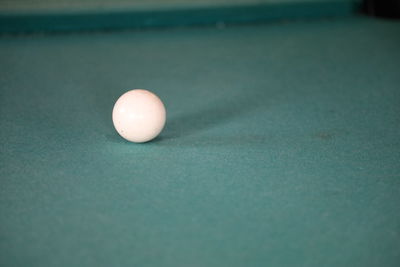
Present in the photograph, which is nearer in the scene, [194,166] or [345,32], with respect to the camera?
[194,166]

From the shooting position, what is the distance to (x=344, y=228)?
2.15m

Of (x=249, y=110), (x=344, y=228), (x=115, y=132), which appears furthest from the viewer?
(x=249, y=110)

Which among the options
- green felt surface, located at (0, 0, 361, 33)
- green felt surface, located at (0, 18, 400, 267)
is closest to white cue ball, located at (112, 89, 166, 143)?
green felt surface, located at (0, 18, 400, 267)

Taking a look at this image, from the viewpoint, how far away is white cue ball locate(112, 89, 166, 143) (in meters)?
2.84

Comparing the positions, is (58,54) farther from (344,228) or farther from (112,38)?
(344,228)

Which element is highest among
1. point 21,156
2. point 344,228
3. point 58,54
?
point 58,54

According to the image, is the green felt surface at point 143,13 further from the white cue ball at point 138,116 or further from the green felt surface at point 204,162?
the white cue ball at point 138,116

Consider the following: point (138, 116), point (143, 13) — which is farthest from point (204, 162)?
point (143, 13)

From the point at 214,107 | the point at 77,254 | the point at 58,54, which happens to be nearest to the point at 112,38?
the point at 58,54

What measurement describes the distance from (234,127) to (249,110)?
1.22 feet

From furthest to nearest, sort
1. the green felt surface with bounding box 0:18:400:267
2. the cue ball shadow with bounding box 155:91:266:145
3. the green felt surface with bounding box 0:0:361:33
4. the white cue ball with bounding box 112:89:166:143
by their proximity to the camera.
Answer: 1. the green felt surface with bounding box 0:0:361:33
2. the cue ball shadow with bounding box 155:91:266:145
3. the white cue ball with bounding box 112:89:166:143
4. the green felt surface with bounding box 0:18:400:267

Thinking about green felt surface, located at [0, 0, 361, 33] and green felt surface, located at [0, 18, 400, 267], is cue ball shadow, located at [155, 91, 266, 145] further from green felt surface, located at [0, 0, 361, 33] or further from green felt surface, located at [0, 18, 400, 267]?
green felt surface, located at [0, 0, 361, 33]

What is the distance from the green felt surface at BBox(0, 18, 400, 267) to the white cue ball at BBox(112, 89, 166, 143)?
0.31ft

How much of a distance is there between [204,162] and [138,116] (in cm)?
43
